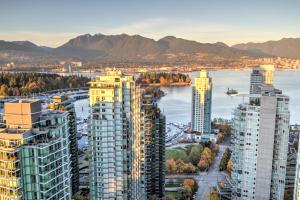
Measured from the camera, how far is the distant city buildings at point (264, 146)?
265 inches

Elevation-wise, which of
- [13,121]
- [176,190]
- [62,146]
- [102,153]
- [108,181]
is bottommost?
[176,190]

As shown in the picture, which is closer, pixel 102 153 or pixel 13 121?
pixel 13 121

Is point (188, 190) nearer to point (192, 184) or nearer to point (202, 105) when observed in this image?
point (192, 184)

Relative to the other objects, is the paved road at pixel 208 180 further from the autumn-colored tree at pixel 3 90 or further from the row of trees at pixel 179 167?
the autumn-colored tree at pixel 3 90

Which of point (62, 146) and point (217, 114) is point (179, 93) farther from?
point (62, 146)

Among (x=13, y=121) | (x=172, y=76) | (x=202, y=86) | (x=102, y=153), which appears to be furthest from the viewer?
(x=172, y=76)

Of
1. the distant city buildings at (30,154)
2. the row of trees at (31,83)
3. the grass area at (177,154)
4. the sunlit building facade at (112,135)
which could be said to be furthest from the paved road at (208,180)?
the row of trees at (31,83)

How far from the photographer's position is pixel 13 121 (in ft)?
→ 11.6

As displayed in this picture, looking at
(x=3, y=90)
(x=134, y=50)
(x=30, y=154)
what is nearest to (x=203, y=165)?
(x=30, y=154)

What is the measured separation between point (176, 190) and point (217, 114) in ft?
38.9

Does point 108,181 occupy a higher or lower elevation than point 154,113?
lower

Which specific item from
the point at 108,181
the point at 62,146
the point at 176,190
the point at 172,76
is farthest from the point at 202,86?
the point at 172,76

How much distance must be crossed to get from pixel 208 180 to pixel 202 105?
6.28m

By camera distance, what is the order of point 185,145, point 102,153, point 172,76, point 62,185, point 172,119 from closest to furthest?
point 62,185 → point 102,153 → point 185,145 → point 172,119 → point 172,76
